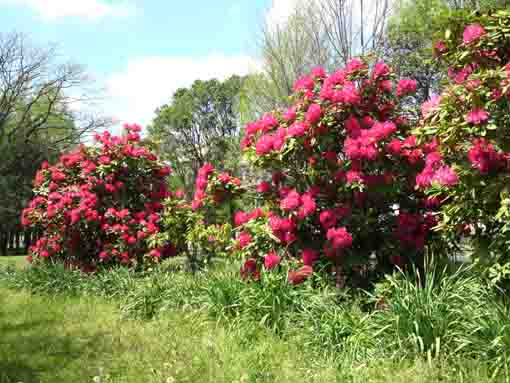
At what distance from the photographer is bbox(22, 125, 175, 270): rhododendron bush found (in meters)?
8.43

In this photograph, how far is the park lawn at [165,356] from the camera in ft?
11.7

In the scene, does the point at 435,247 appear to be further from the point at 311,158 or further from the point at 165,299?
the point at 165,299

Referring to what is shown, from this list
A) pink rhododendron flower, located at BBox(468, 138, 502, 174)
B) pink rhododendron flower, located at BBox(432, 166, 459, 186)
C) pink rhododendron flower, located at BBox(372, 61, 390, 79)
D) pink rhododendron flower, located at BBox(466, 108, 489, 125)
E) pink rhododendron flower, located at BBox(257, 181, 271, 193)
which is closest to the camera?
pink rhododendron flower, located at BBox(466, 108, 489, 125)

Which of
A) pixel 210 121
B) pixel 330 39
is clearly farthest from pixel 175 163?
pixel 330 39

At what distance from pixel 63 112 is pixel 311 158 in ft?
86.6

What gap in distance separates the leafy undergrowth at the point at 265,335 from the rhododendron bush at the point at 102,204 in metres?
2.06

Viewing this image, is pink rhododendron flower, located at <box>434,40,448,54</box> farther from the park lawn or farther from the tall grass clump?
the park lawn

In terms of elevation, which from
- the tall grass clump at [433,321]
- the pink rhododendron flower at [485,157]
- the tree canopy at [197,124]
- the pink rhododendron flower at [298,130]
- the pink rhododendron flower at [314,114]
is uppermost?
the tree canopy at [197,124]

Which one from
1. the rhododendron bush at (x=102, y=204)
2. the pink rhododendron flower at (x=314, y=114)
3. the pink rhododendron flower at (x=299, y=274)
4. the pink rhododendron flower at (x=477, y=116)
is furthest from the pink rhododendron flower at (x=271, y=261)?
the rhododendron bush at (x=102, y=204)

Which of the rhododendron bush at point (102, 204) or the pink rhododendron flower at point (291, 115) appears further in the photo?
the rhododendron bush at point (102, 204)

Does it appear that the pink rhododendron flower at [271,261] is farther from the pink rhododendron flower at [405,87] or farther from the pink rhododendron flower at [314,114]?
the pink rhododendron flower at [405,87]

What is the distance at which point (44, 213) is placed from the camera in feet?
30.2

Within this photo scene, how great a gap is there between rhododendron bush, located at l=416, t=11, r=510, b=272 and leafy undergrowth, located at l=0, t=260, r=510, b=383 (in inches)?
22.1

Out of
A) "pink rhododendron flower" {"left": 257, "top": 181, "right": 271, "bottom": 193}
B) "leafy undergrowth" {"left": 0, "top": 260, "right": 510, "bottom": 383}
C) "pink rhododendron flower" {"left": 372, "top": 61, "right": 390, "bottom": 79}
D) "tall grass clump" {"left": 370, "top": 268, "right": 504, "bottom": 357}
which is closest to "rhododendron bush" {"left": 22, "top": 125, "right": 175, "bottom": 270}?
"leafy undergrowth" {"left": 0, "top": 260, "right": 510, "bottom": 383}
